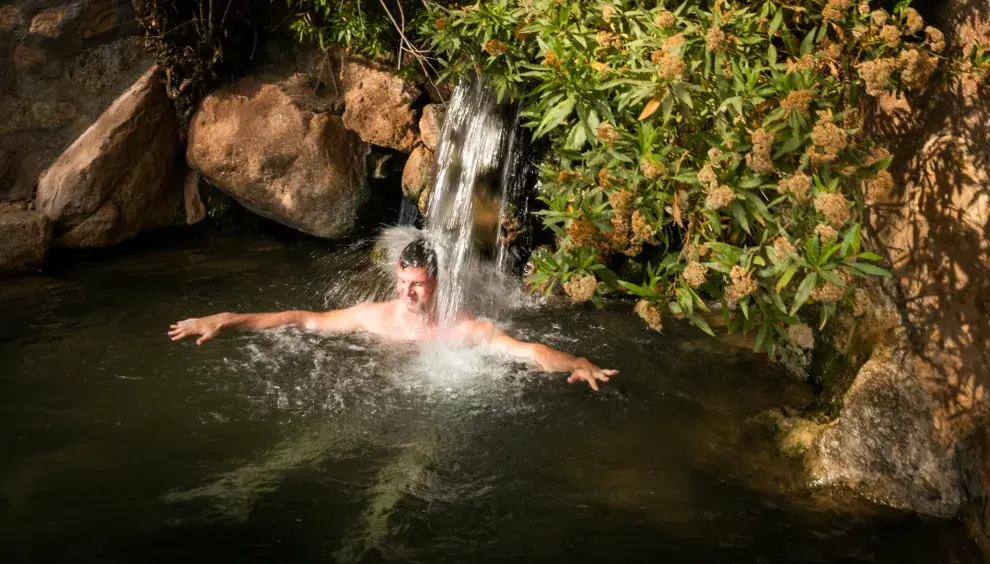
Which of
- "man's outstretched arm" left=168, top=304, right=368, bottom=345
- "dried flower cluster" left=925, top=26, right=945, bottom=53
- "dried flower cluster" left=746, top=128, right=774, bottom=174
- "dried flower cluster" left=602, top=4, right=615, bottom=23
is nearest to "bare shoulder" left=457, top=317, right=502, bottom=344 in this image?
"man's outstretched arm" left=168, top=304, right=368, bottom=345

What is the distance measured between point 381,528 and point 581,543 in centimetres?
84

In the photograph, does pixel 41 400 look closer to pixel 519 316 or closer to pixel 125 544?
pixel 125 544

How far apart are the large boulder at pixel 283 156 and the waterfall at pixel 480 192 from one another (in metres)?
1.25

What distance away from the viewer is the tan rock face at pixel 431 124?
6.73 metres

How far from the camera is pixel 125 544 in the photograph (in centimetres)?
321

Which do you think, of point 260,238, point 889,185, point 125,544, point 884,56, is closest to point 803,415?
point 889,185

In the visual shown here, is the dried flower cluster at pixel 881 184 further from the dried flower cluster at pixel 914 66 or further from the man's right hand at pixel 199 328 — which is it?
the man's right hand at pixel 199 328

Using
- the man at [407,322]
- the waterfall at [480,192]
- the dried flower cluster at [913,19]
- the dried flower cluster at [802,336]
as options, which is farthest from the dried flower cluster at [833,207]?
the waterfall at [480,192]

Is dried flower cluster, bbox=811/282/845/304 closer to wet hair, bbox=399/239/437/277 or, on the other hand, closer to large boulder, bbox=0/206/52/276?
wet hair, bbox=399/239/437/277

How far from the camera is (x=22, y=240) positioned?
636cm

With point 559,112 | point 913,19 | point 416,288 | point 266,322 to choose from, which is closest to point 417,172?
point 416,288

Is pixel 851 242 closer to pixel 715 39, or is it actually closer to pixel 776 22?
pixel 715 39

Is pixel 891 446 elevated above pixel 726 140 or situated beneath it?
situated beneath

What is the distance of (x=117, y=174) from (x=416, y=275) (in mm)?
3777
